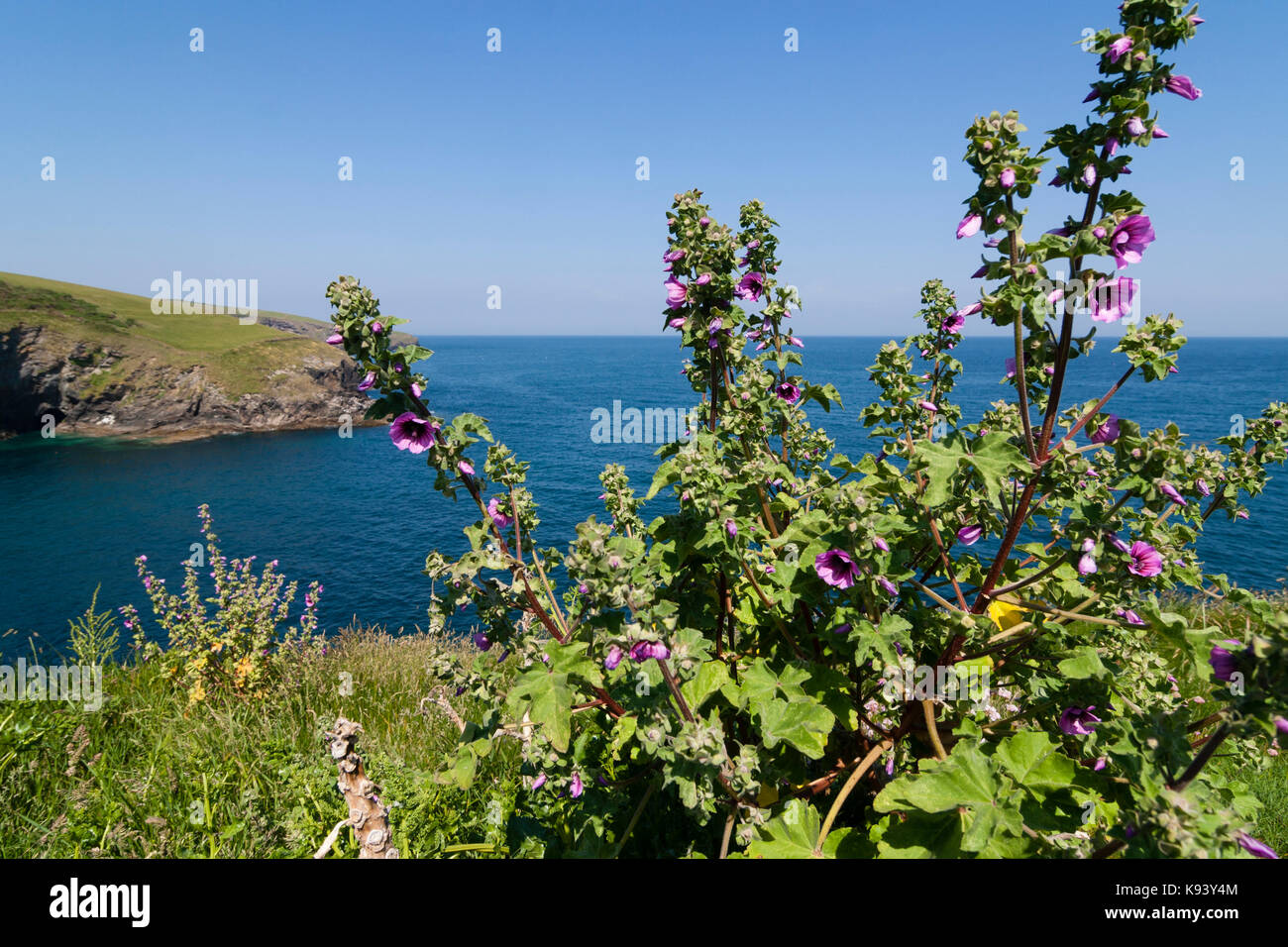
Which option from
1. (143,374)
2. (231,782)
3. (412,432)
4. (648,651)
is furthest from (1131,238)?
(143,374)

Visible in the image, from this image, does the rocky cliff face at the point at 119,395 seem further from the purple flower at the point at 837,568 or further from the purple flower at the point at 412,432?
the purple flower at the point at 837,568

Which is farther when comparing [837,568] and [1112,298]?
[837,568]

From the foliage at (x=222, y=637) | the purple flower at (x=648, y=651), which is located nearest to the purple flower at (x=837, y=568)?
the purple flower at (x=648, y=651)

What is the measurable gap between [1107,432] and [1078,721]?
142 cm

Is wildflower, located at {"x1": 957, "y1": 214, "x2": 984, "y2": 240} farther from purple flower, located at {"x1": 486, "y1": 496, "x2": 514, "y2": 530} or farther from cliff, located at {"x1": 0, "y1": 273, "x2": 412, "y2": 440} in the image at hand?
cliff, located at {"x1": 0, "y1": 273, "x2": 412, "y2": 440}

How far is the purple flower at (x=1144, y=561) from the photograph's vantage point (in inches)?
101

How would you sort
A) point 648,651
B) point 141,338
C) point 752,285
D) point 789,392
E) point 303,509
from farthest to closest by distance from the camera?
point 141,338 → point 303,509 → point 789,392 → point 752,285 → point 648,651

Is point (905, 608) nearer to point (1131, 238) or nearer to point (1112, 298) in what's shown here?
point (1112, 298)

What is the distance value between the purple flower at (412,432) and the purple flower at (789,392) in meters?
2.64

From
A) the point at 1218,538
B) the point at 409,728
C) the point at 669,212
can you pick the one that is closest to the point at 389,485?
A: the point at 409,728

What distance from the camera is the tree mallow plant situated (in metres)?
2.35

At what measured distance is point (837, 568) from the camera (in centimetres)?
282

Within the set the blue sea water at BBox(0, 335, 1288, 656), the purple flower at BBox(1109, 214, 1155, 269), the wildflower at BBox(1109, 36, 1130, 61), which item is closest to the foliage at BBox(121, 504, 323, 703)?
the purple flower at BBox(1109, 214, 1155, 269)

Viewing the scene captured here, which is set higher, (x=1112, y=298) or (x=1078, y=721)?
(x=1112, y=298)
